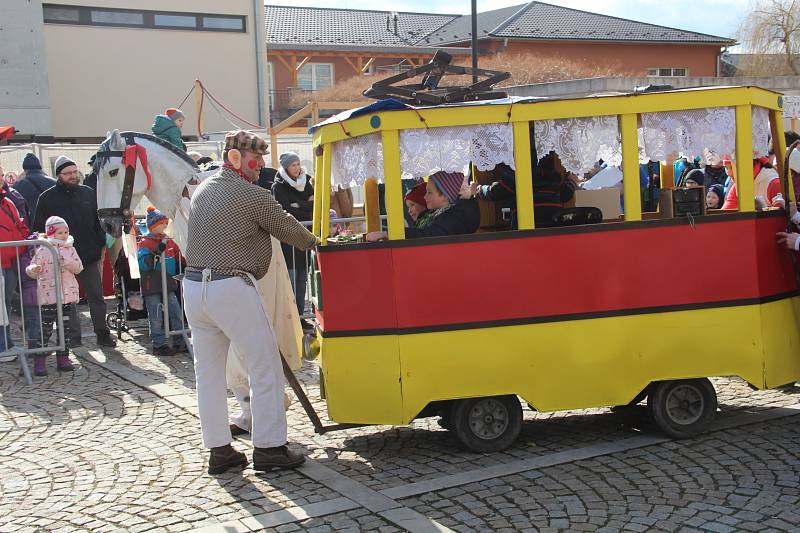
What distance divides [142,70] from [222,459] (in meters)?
29.8

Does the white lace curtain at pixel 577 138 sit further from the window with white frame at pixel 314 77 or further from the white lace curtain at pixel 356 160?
the window with white frame at pixel 314 77

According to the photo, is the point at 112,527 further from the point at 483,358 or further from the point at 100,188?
the point at 100,188

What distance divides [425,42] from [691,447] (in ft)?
154

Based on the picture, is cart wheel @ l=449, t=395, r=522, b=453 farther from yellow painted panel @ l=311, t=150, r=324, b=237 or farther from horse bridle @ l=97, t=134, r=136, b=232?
horse bridle @ l=97, t=134, r=136, b=232

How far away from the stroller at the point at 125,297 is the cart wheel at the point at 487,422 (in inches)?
242

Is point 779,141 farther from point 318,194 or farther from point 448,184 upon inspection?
point 318,194

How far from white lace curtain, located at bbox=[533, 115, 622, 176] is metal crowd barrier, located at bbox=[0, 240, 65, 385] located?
5368 mm

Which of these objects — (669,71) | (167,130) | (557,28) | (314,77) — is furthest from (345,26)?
(167,130)

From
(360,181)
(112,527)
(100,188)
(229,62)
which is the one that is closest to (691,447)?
(360,181)

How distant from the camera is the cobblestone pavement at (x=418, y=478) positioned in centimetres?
513

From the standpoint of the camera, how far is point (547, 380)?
6.13m

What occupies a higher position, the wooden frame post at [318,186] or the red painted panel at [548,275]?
the wooden frame post at [318,186]

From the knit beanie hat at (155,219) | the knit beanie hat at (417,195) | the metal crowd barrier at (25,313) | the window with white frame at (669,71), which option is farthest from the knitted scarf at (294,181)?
the window with white frame at (669,71)

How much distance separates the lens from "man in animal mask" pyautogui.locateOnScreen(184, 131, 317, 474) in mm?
5809
